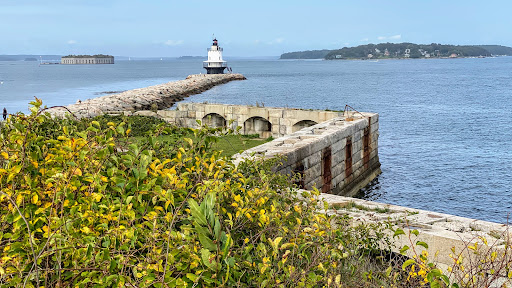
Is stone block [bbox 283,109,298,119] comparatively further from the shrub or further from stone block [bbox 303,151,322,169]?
the shrub

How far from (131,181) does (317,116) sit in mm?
17960

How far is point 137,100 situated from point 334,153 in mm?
34806

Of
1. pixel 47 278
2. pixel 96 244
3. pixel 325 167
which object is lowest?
pixel 325 167

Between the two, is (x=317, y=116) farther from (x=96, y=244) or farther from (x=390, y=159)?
(x=96, y=244)

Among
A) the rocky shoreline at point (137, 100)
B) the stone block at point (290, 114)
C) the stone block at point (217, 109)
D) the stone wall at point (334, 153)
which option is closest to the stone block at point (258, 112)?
the stone block at point (290, 114)

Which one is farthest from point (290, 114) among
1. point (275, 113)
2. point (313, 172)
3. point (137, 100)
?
point (137, 100)

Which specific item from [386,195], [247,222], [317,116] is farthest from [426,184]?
[247,222]

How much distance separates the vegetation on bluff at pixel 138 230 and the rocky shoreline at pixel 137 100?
72.7 feet

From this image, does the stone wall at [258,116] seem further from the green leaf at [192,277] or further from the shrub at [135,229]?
the green leaf at [192,277]

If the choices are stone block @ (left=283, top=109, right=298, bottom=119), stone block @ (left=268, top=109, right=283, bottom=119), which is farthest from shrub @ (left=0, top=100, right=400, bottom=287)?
stone block @ (left=268, top=109, right=283, bottom=119)

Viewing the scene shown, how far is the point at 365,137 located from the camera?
20.0 metres

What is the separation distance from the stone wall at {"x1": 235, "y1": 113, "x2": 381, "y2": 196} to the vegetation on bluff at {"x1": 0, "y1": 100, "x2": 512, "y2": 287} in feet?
23.3

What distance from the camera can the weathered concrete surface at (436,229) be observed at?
7.55 m

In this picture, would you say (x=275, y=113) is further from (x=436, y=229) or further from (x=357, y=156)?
(x=436, y=229)
